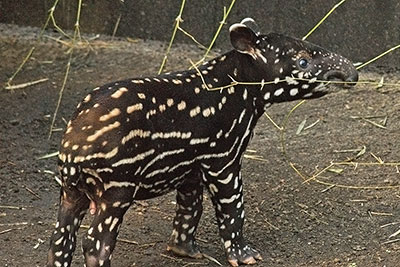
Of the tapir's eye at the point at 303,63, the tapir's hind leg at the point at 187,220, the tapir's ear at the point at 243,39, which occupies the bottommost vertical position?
the tapir's hind leg at the point at 187,220

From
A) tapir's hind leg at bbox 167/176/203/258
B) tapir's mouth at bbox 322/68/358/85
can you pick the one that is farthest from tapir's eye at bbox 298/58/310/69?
tapir's hind leg at bbox 167/176/203/258

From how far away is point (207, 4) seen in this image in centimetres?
839

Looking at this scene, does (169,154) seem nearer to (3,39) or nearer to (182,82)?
(182,82)

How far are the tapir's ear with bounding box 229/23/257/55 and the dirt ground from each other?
1.11 meters

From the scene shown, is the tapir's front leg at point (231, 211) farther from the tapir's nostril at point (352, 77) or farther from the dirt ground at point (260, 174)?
the tapir's nostril at point (352, 77)

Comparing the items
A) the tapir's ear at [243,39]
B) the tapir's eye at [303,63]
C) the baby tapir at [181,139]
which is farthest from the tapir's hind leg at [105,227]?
the tapir's eye at [303,63]

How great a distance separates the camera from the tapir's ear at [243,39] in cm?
549

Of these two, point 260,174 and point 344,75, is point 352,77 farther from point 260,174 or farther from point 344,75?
point 260,174

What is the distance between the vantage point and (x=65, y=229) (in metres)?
5.20

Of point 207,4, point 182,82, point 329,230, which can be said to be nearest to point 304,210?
point 329,230

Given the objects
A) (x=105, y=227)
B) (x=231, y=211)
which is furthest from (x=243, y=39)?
(x=105, y=227)

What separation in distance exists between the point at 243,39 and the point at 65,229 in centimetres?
133

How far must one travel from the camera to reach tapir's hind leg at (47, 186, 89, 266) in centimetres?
519

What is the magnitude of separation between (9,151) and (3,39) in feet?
5.80
